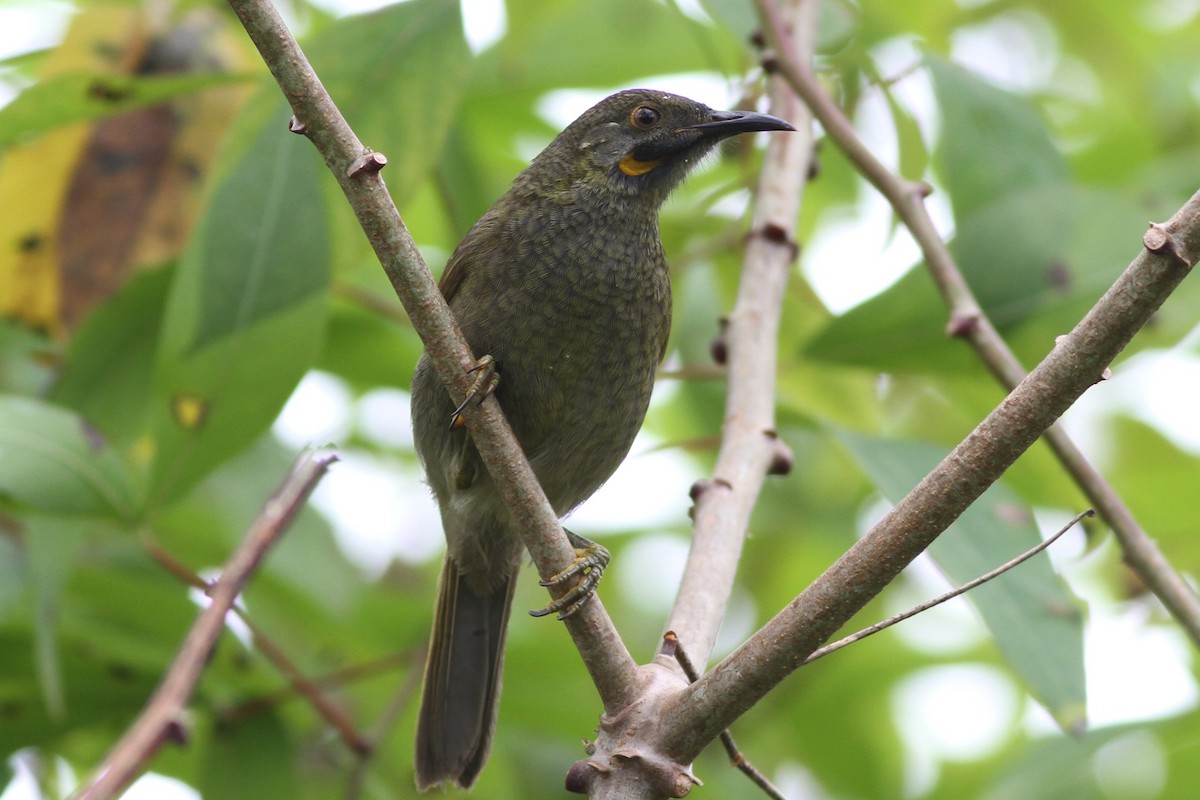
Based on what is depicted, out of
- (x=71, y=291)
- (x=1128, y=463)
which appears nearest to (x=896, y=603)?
(x=1128, y=463)

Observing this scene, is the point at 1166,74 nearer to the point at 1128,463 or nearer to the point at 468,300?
the point at 1128,463

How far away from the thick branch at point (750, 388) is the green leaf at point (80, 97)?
5.29 ft

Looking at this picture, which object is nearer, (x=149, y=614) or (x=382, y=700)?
(x=149, y=614)

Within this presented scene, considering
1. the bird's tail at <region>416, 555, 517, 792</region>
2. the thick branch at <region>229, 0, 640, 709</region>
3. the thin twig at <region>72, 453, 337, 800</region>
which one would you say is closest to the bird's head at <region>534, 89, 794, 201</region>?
the bird's tail at <region>416, 555, 517, 792</region>

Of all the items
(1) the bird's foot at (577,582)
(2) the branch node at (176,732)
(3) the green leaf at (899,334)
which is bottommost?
(2) the branch node at (176,732)

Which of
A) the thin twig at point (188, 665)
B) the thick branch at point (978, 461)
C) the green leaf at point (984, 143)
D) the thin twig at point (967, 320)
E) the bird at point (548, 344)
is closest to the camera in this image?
the thin twig at point (188, 665)

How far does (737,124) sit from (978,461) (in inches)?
87.2

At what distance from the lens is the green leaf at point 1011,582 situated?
10.6 ft

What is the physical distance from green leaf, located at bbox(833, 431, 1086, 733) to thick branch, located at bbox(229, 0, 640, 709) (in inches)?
41.1

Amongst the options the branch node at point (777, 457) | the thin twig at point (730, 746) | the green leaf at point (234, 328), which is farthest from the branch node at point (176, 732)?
the green leaf at point (234, 328)

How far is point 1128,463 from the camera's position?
17.7 ft

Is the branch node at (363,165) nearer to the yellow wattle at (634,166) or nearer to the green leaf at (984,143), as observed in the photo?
the yellow wattle at (634,166)

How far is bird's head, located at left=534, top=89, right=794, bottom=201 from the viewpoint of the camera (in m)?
4.20

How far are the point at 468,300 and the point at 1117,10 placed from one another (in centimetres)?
339
